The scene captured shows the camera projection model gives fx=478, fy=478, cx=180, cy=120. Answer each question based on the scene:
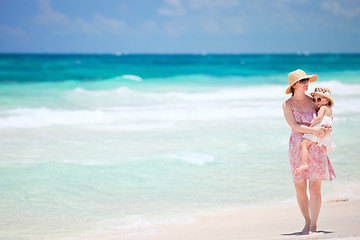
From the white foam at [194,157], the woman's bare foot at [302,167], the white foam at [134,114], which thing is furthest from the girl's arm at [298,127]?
the white foam at [134,114]

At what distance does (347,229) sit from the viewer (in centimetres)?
453

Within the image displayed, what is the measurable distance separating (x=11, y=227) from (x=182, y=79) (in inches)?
1072

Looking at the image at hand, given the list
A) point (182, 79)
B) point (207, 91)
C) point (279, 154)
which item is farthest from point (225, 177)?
point (182, 79)

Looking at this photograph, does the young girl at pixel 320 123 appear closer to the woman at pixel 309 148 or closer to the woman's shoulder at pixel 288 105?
the woman at pixel 309 148

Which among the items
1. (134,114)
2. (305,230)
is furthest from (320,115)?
(134,114)

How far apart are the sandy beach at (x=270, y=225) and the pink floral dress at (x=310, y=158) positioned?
53 centimetres

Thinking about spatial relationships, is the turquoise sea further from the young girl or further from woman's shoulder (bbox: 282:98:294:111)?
woman's shoulder (bbox: 282:98:294:111)

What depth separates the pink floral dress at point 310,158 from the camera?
13.9 ft

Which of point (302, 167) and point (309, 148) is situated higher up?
point (309, 148)

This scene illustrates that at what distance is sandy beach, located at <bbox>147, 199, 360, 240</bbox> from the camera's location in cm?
450

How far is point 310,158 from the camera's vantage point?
13.9 feet

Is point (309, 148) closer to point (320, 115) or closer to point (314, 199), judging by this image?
point (320, 115)

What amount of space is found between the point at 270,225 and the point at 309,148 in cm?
114

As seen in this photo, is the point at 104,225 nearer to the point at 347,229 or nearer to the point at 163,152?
the point at 347,229
